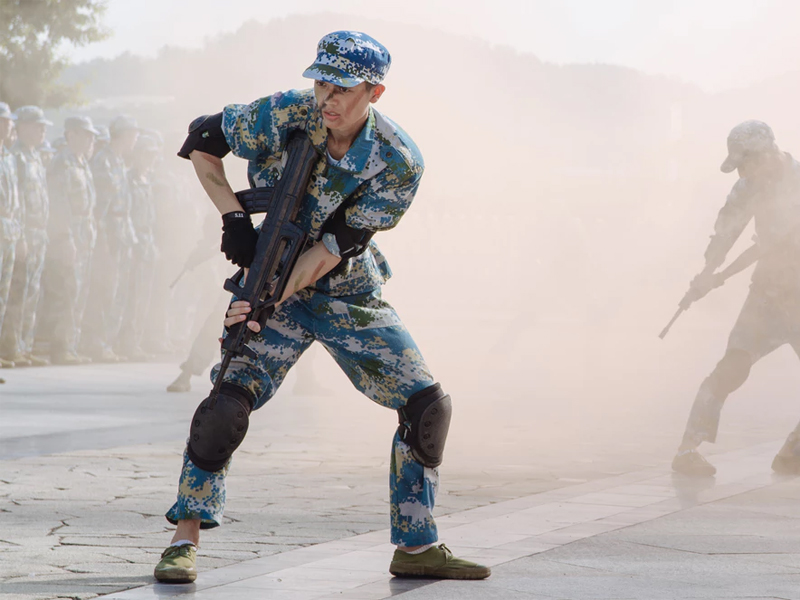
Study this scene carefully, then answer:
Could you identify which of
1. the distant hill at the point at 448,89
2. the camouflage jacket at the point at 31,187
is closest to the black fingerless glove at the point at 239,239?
the camouflage jacket at the point at 31,187

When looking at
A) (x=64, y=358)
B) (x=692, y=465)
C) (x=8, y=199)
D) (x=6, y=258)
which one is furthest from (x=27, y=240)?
(x=692, y=465)

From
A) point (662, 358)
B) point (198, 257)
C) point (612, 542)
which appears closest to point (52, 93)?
point (662, 358)

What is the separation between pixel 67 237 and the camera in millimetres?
13047

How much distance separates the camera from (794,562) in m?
4.35

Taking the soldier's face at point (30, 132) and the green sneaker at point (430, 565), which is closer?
the green sneaker at point (430, 565)

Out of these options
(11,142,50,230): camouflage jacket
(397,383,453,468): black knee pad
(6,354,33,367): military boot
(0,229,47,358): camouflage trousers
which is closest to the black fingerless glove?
(397,383,453,468): black knee pad

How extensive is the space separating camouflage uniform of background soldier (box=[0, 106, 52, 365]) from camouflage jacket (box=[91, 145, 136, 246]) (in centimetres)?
132

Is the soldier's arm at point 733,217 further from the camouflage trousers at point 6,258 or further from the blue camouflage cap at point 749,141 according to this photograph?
the camouflage trousers at point 6,258

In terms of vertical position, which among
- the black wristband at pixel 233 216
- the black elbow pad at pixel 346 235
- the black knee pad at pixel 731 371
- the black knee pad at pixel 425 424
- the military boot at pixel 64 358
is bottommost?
the black knee pad at pixel 425 424

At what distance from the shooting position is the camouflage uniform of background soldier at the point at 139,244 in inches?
568

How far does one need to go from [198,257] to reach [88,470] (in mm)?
4461

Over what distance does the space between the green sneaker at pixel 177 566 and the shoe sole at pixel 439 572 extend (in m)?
0.63

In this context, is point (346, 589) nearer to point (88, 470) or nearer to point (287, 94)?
point (287, 94)

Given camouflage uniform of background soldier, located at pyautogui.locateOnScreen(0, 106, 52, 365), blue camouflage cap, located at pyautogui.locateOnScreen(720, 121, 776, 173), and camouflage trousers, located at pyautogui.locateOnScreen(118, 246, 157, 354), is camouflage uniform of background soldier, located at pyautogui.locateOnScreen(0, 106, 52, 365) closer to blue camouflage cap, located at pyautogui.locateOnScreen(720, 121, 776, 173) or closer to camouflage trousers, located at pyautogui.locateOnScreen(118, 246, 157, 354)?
camouflage trousers, located at pyautogui.locateOnScreen(118, 246, 157, 354)
